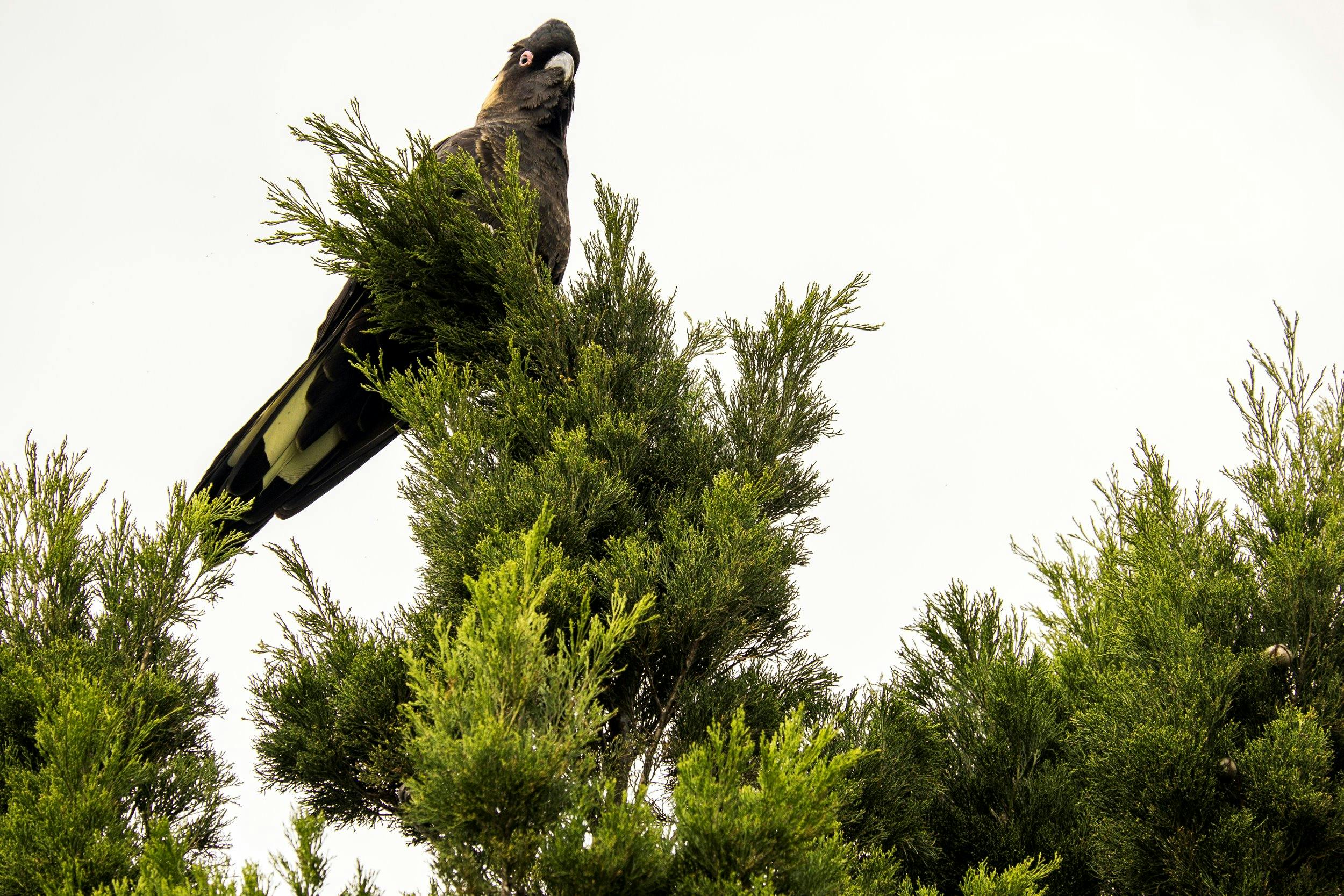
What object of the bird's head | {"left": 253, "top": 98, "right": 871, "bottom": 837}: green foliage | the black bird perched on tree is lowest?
{"left": 253, "top": 98, "right": 871, "bottom": 837}: green foliage

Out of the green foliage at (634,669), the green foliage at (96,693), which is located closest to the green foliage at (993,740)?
the green foliage at (634,669)

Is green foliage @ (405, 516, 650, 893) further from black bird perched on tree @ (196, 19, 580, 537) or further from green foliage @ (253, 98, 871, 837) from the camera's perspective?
black bird perched on tree @ (196, 19, 580, 537)

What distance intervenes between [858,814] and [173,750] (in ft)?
5.74

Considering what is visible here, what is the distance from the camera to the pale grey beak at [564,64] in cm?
580

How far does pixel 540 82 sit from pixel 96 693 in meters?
4.32

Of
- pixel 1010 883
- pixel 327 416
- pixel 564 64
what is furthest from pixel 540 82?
pixel 1010 883

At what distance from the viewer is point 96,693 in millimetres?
2352

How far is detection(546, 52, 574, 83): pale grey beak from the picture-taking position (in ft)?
19.0

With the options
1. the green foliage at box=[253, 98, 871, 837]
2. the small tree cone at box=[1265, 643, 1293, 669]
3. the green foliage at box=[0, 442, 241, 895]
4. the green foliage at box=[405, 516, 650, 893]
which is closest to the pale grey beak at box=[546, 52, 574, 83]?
the green foliage at box=[253, 98, 871, 837]

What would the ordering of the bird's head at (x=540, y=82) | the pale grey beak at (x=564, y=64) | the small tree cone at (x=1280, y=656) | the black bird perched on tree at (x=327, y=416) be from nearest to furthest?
the small tree cone at (x=1280, y=656)
the black bird perched on tree at (x=327, y=416)
the bird's head at (x=540, y=82)
the pale grey beak at (x=564, y=64)

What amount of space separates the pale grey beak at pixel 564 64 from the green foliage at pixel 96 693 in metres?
3.60

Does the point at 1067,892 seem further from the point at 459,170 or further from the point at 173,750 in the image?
the point at 459,170

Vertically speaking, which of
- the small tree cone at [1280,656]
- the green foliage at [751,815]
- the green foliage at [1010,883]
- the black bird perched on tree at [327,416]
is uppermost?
the black bird perched on tree at [327,416]

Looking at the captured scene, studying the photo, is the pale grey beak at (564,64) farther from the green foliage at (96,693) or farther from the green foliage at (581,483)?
the green foliage at (96,693)
